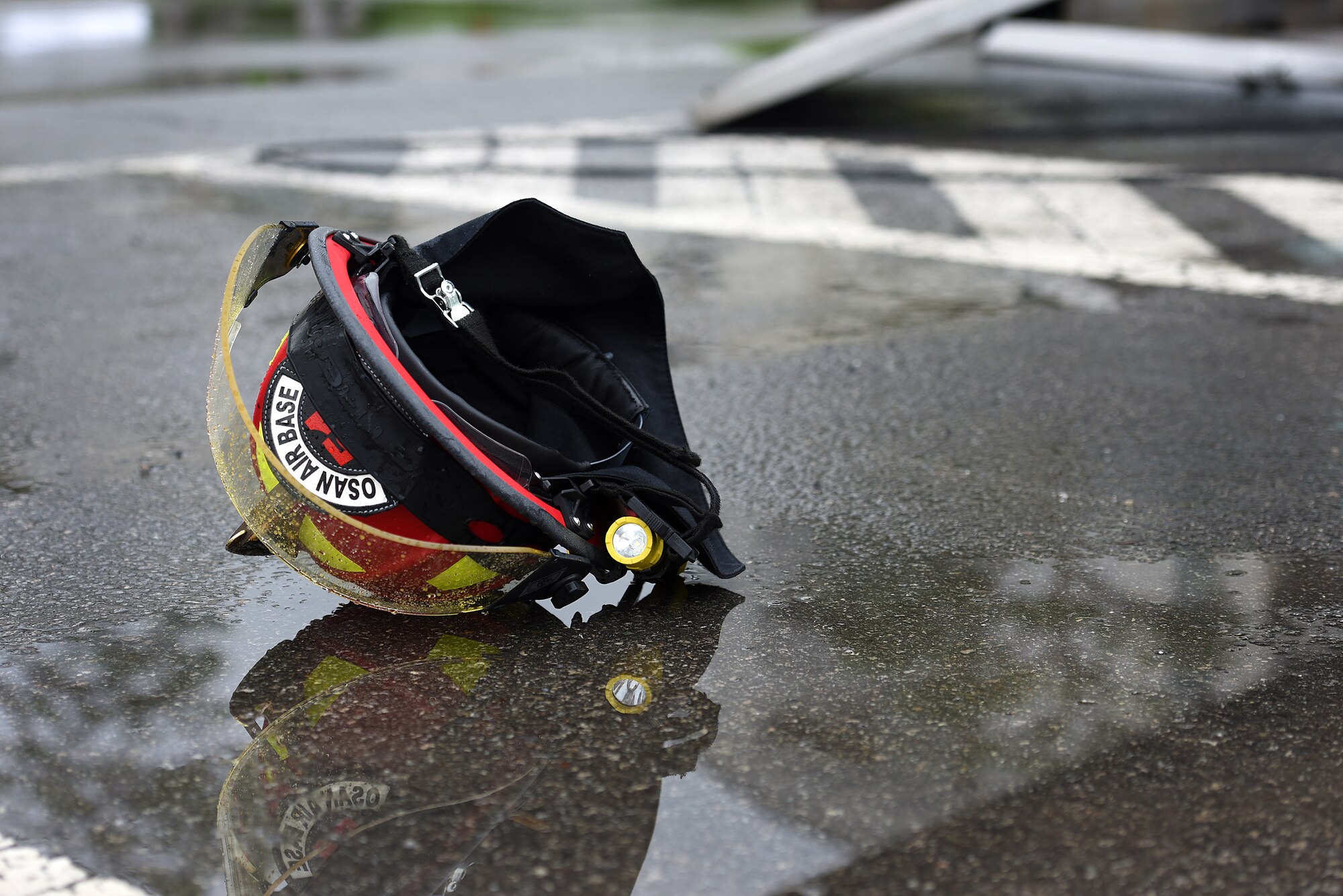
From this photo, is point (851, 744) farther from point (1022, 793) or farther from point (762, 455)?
point (762, 455)

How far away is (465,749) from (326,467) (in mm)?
607

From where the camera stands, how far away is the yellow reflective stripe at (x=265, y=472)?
8.20ft

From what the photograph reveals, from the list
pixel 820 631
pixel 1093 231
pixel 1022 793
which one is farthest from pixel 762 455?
pixel 1093 231

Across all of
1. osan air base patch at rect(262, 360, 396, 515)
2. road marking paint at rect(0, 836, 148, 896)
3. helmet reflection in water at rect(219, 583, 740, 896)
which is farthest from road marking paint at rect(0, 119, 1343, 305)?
road marking paint at rect(0, 836, 148, 896)

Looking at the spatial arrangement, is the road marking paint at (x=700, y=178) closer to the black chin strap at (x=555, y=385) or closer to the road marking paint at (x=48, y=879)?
the black chin strap at (x=555, y=385)

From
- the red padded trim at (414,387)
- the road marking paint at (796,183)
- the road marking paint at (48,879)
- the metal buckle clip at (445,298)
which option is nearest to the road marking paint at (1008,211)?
the road marking paint at (796,183)

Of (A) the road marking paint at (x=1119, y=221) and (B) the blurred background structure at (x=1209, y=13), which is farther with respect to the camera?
(B) the blurred background structure at (x=1209, y=13)

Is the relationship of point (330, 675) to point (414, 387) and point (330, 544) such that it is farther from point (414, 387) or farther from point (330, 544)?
point (414, 387)

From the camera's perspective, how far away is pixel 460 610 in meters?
2.61

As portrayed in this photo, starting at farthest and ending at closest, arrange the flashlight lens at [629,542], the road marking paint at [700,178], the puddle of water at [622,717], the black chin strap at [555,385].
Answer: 1. the road marking paint at [700,178]
2. the black chin strap at [555,385]
3. the flashlight lens at [629,542]
4. the puddle of water at [622,717]

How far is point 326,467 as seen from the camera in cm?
248

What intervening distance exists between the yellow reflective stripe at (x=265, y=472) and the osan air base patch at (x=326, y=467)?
26 mm

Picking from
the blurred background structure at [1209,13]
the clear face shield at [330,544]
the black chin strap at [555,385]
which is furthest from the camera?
the blurred background structure at [1209,13]

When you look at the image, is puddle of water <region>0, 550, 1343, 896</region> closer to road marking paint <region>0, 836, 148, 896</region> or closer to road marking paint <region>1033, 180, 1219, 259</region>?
road marking paint <region>0, 836, 148, 896</region>
